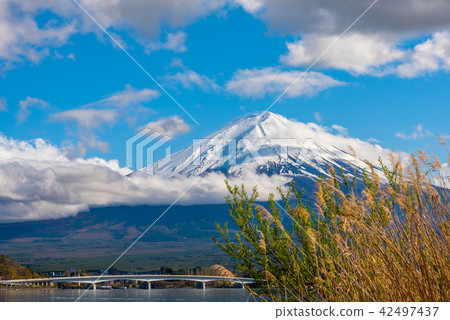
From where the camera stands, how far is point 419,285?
4102 mm

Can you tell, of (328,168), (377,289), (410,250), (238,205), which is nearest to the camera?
(410,250)

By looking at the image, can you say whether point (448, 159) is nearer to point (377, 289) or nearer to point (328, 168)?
point (377, 289)
